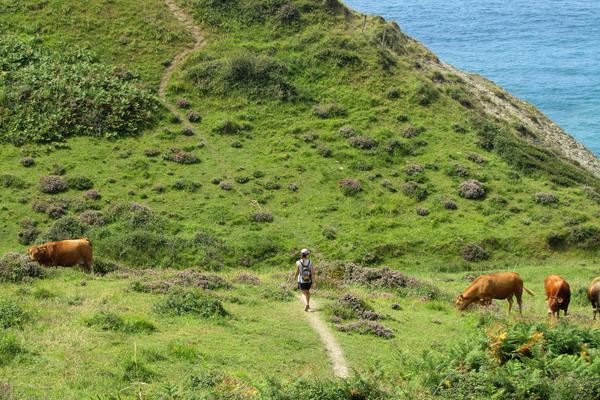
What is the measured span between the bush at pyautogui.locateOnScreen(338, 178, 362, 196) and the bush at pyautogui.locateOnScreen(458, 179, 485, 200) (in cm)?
698

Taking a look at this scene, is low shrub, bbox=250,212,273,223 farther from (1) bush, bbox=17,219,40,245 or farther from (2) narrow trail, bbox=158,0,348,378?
(1) bush, bbox=17,219,40,245

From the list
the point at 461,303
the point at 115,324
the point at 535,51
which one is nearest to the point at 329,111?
the point at 461,303

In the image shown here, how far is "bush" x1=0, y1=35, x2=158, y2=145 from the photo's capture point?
54.5 meters

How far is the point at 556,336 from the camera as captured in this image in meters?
19.9

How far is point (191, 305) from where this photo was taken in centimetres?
2586

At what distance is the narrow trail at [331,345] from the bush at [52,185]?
2576cm

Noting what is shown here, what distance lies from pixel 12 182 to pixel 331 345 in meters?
31.3

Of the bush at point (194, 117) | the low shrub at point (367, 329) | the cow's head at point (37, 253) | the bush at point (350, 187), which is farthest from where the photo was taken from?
the bush at point (194, 117)

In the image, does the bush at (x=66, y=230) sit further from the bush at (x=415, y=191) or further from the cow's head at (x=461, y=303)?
the cow's head at (x=461, y=303)

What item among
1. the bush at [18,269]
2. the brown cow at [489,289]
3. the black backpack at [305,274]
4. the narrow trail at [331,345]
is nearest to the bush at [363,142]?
the brown cow at [489,289]

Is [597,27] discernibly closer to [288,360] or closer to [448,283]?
[448,283]

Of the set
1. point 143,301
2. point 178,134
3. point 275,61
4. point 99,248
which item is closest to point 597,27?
point 275,61

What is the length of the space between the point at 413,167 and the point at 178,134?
1696cm

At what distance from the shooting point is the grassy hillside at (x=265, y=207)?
19672mm
